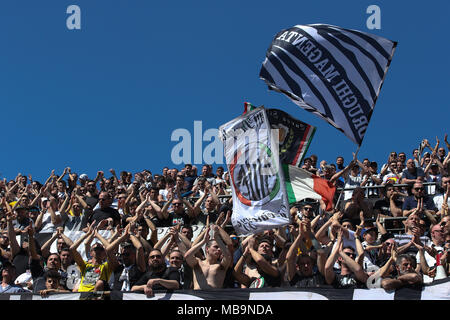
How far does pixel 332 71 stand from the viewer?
1079cm

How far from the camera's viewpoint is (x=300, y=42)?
11086mm

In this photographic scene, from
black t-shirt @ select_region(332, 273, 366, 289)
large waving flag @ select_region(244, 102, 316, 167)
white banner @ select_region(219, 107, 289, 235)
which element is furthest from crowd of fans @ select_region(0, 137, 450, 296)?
large waving flag @ select_region(244, 102, 316, 167)

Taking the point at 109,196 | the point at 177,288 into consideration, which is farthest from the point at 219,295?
the point at 109,196

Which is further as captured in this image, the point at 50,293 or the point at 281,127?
the point at 281,127

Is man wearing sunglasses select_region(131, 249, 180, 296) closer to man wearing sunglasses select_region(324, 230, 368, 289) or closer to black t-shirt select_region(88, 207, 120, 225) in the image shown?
man wearing sunglasses select_region(324, 230, 368, 289)

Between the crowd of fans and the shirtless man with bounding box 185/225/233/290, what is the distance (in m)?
0.02

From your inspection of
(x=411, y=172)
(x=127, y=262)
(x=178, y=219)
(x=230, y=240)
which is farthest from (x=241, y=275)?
→ (x=411, y=172)

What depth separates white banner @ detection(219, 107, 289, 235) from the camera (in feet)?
32.8

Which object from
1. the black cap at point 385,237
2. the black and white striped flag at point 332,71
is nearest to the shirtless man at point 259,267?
the black and white striped flag at point 332,71

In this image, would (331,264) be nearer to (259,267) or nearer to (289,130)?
(259,267)

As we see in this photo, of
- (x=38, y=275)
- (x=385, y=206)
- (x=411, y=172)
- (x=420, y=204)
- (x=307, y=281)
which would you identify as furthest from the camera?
(x=411, y=172)

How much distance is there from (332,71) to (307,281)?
10.3 ft

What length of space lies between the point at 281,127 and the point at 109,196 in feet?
15.5
